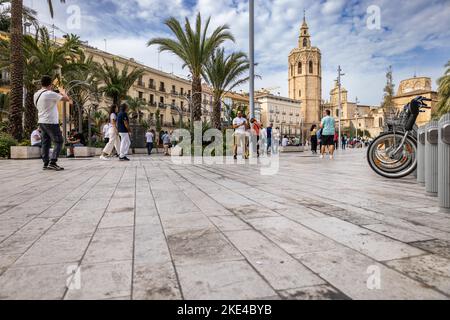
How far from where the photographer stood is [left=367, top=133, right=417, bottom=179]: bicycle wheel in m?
4.93

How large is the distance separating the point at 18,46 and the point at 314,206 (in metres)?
17.0

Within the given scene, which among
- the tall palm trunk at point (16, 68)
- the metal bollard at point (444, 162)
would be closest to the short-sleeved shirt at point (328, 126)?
the metal bollard at point (444, 162)

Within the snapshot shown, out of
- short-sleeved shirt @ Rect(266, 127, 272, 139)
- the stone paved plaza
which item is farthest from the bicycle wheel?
short-sleeved shirt @ Rect(266, 127, 272, 139)

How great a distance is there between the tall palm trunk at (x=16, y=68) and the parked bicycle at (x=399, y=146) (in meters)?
16.0

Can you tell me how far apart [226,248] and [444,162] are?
6.52 ft

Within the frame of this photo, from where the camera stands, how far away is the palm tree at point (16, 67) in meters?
14.7

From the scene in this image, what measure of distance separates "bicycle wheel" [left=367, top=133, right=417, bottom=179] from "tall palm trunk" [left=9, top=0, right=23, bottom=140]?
52.4 ft

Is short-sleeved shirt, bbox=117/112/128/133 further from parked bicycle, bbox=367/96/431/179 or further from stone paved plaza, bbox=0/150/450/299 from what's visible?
parked bicycle, bbox=367/96/431/179

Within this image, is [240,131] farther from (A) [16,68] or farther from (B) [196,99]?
(A) [16,68]

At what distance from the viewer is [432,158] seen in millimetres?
3236

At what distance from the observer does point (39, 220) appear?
7.96ft

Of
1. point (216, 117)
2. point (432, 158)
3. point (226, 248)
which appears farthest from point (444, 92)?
point (226, 248)
